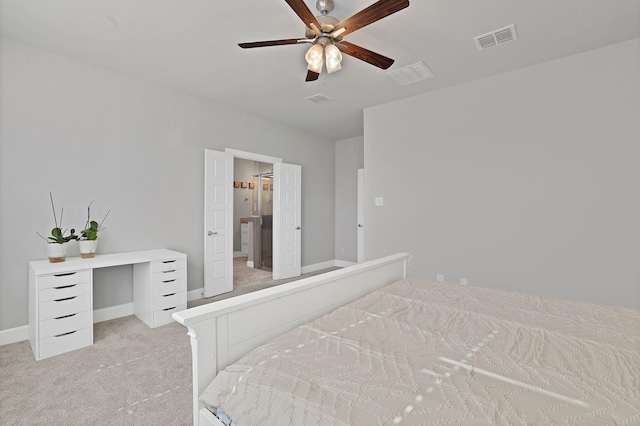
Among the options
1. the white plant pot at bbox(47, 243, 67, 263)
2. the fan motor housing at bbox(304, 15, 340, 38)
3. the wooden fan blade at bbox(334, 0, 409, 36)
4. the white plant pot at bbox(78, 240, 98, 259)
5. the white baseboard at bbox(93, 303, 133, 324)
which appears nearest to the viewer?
the wooden fan blade at bbox(334, 0, 409, 36)

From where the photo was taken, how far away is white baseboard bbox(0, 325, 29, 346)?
2.68m

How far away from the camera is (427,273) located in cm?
394

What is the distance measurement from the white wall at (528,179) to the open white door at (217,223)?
7.36 ft

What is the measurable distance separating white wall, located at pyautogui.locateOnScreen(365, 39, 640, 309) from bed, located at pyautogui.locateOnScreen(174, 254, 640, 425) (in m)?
1.63

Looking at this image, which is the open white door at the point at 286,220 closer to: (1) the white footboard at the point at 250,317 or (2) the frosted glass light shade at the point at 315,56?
(2) the frosted glass light shade at the point at 315,56

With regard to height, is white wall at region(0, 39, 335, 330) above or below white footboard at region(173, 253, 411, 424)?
above

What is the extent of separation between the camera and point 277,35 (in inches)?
104

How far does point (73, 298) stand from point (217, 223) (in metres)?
1.86

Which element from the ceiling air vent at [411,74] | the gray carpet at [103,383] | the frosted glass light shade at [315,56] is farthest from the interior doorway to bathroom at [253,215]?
the frosted glass light shade at [315,56]

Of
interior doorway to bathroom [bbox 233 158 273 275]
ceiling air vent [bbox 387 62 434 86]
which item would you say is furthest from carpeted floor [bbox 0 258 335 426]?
ceiling air vent [bbox 387 62 434 86]

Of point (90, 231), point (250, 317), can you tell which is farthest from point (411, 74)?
point (90, 231)

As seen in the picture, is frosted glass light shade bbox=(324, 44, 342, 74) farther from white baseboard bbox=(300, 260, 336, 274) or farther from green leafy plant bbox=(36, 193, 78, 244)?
white baseboard bbox=(300, 260, 336, 274)

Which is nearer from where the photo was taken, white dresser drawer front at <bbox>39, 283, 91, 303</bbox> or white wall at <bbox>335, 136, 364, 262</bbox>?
white dresser drawer front at <bbox>39, 283, 91, 303</bbox>

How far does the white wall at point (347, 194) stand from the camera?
239 inches
